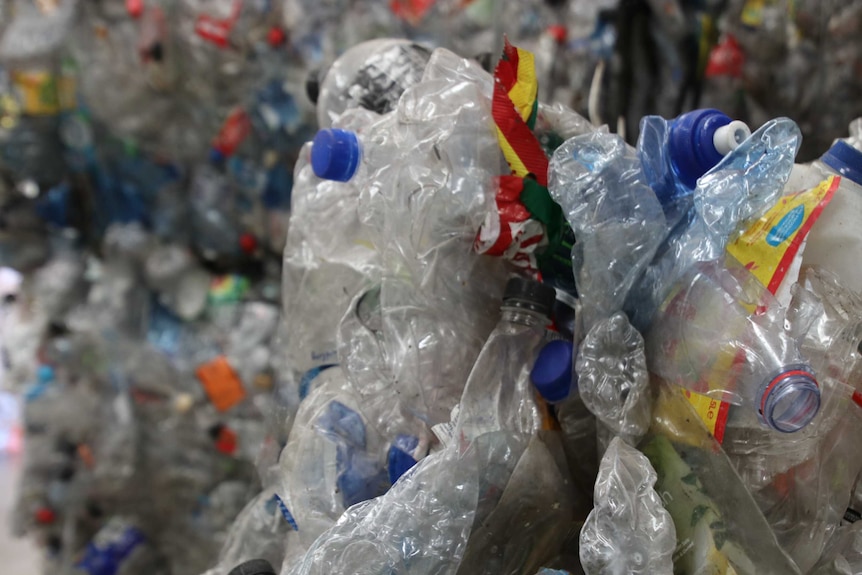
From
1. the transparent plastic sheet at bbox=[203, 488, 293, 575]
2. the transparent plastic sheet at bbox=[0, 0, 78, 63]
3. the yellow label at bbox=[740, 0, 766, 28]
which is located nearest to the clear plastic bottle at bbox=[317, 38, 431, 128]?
the transparent plastic sheet at bbox=[203, 488, 293, 575]

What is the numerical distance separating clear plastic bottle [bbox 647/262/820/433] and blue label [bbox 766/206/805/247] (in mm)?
32

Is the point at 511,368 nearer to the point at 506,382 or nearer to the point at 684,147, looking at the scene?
the point at 506,382

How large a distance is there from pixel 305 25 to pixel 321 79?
0.76m

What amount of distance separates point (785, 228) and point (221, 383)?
151cm

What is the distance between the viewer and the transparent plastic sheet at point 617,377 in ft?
1.79

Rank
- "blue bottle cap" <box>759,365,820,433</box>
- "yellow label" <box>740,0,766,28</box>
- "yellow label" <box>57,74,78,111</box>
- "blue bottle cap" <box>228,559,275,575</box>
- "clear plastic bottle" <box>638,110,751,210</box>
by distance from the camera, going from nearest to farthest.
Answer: "blue bottle cap" <box>759,365,820,433</box> < "clear plastic bottle" <box>638,110,751,210</box> < "blue bottle cap" <box>228,559,275,575</box> < "yellow label" <box>740,0,766,28</box> < "yellow label" <box>57,74,78,111</box>

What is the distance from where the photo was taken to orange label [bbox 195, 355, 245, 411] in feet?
5.80

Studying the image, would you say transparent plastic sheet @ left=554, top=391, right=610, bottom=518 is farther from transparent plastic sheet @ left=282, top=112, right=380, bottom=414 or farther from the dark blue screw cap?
the dark blue screw cap

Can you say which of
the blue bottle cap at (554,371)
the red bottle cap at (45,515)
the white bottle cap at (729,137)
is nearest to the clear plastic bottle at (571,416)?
the blue bottle cap at (554,371)

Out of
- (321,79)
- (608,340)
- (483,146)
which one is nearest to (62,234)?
(321,79)

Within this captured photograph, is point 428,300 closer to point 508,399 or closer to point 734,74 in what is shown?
point 508,399

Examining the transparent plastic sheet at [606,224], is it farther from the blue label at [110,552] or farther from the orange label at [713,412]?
the blue label at [110,552]

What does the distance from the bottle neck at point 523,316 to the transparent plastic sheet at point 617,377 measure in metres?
0.07

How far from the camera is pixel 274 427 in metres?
0.88
